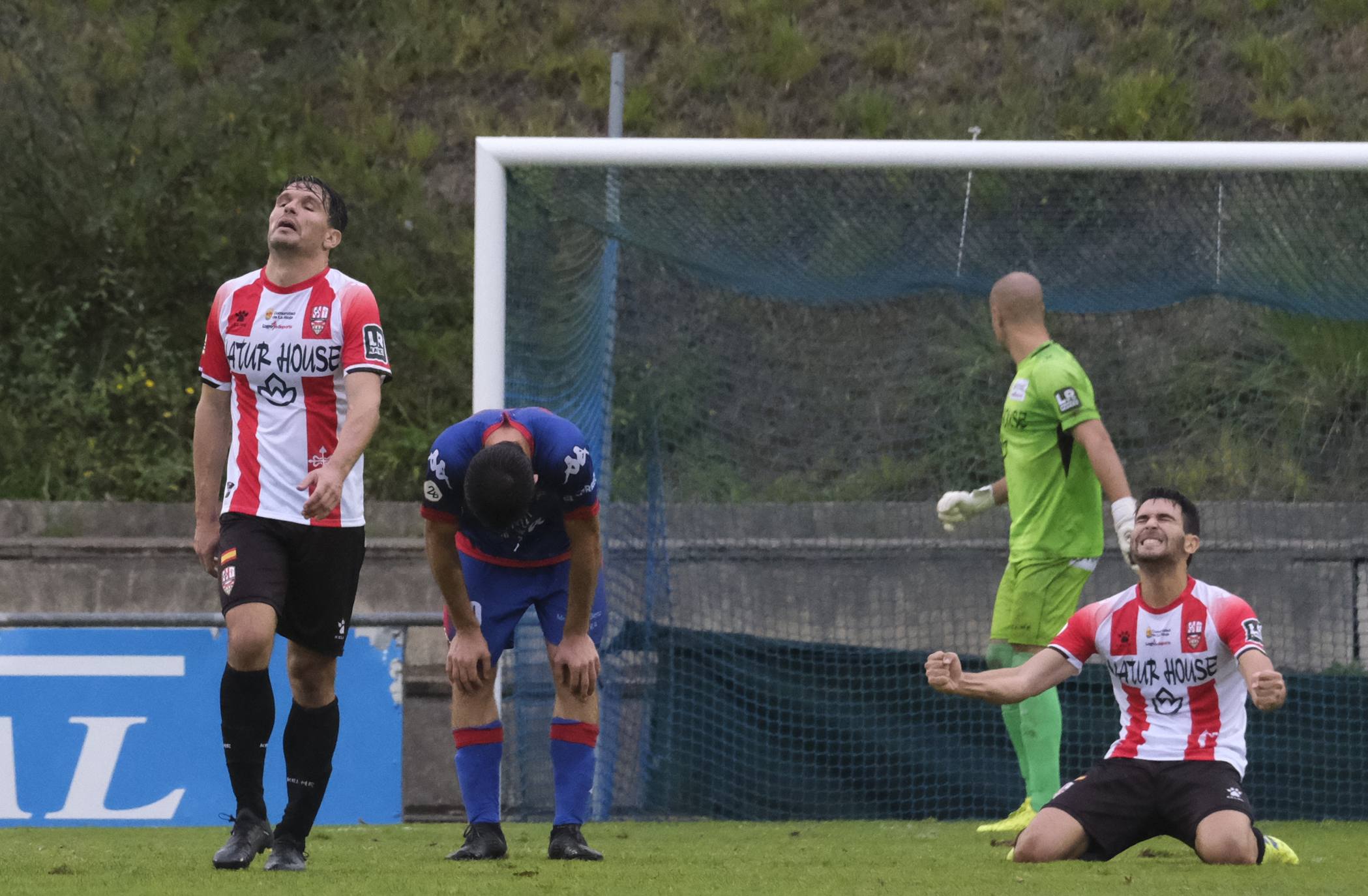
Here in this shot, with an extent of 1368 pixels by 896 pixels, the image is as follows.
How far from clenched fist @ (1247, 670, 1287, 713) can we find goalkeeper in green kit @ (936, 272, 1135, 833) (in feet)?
5.26

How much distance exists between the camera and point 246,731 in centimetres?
417

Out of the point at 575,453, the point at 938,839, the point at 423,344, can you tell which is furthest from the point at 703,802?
the point at 423,344

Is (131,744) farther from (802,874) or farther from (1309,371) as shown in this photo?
(1309,371)

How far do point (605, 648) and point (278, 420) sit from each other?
121 inches

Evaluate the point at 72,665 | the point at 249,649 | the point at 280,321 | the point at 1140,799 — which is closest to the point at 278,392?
the point at 280,321

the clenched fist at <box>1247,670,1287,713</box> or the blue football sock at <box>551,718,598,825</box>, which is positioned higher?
the clenched fist at <box>1247,670,1287,713</box>

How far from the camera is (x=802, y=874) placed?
14.1ft

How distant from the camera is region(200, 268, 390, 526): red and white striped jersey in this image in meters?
4.22

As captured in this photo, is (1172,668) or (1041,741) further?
(1041,741)

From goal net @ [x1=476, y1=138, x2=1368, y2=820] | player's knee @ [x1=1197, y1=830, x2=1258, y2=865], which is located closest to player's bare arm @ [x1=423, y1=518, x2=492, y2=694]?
player's knee @ [x1=1197, y1=830, x2=1258, y2=865]

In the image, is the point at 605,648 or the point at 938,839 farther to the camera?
the point at 605,648

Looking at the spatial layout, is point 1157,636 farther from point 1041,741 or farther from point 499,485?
point 499,485

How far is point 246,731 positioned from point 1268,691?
8.14 ft

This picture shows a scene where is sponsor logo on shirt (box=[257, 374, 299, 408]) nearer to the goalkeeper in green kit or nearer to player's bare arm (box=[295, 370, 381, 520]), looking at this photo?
player's bare arm (box=[295, 370, 381, 520])
